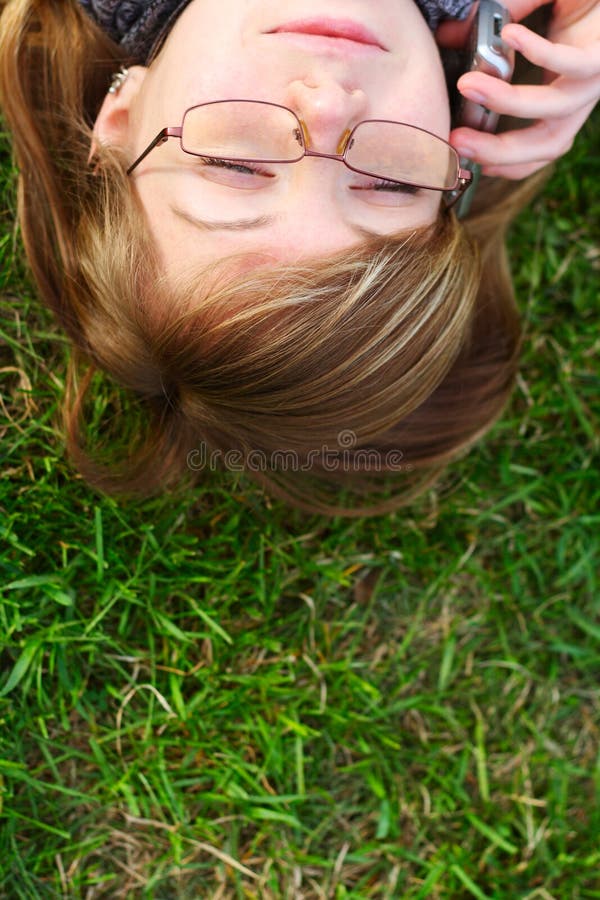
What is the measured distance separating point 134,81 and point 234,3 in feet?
1.15

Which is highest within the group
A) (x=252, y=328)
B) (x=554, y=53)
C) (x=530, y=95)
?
(x=554, y=53)

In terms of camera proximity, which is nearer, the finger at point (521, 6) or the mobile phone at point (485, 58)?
the mobile phone at point (485, 58)

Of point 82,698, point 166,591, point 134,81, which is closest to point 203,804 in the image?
point 82,698

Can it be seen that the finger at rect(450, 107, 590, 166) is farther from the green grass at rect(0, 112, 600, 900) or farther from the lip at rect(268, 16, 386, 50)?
the green grass at rect(0, 112, 600, 900)

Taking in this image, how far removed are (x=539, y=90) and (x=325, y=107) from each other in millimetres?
664

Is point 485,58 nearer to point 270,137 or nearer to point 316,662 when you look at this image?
point 270,137

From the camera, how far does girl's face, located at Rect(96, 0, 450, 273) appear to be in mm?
1658

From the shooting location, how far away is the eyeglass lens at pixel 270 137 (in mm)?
1645

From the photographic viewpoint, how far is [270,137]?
5.42 feet

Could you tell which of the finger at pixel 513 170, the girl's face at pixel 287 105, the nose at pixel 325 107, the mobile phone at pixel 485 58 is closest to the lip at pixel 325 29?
the girl's face at pixel 287 105

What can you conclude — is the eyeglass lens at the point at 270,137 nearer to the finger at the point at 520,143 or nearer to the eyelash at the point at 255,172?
the eyelash at the point at 255,172

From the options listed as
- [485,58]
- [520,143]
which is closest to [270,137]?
[485,58]

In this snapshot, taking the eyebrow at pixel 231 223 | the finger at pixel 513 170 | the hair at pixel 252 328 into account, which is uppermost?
the eyebrow at pixel 231 223

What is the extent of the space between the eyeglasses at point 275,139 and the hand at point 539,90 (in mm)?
284
